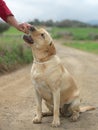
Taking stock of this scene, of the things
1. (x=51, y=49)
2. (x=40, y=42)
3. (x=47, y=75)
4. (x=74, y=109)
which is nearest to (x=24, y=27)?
(x=40, y=42)

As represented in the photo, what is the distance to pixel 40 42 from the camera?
725 centimetres

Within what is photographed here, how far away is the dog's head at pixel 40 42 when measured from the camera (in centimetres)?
718

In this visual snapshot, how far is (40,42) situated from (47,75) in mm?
514

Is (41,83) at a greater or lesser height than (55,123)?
greater

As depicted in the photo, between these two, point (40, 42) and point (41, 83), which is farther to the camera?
point (41, 83)

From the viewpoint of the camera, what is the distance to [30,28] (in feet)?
23.5

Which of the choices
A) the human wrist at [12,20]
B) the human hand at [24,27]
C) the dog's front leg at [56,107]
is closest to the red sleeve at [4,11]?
the human wrist at [12,20]

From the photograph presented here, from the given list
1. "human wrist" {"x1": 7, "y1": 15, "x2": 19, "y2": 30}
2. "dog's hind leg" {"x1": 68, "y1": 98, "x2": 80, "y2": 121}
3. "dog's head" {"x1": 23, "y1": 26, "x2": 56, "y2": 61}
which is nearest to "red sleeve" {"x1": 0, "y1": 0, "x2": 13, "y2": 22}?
"human wrist" {"x1": 7, "y1": 15, "x2": 19, "y2": 30}

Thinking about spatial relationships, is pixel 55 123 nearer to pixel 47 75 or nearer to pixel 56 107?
pixel 56 107

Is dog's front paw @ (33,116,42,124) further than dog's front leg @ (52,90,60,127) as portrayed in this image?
Yes

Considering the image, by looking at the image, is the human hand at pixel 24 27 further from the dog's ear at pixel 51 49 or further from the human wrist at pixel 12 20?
the dog's ear at pixel 51 49

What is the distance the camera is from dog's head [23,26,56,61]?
283 inches

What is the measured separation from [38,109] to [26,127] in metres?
0.44

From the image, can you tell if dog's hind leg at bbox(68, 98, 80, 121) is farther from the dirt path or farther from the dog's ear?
the dog's ear
